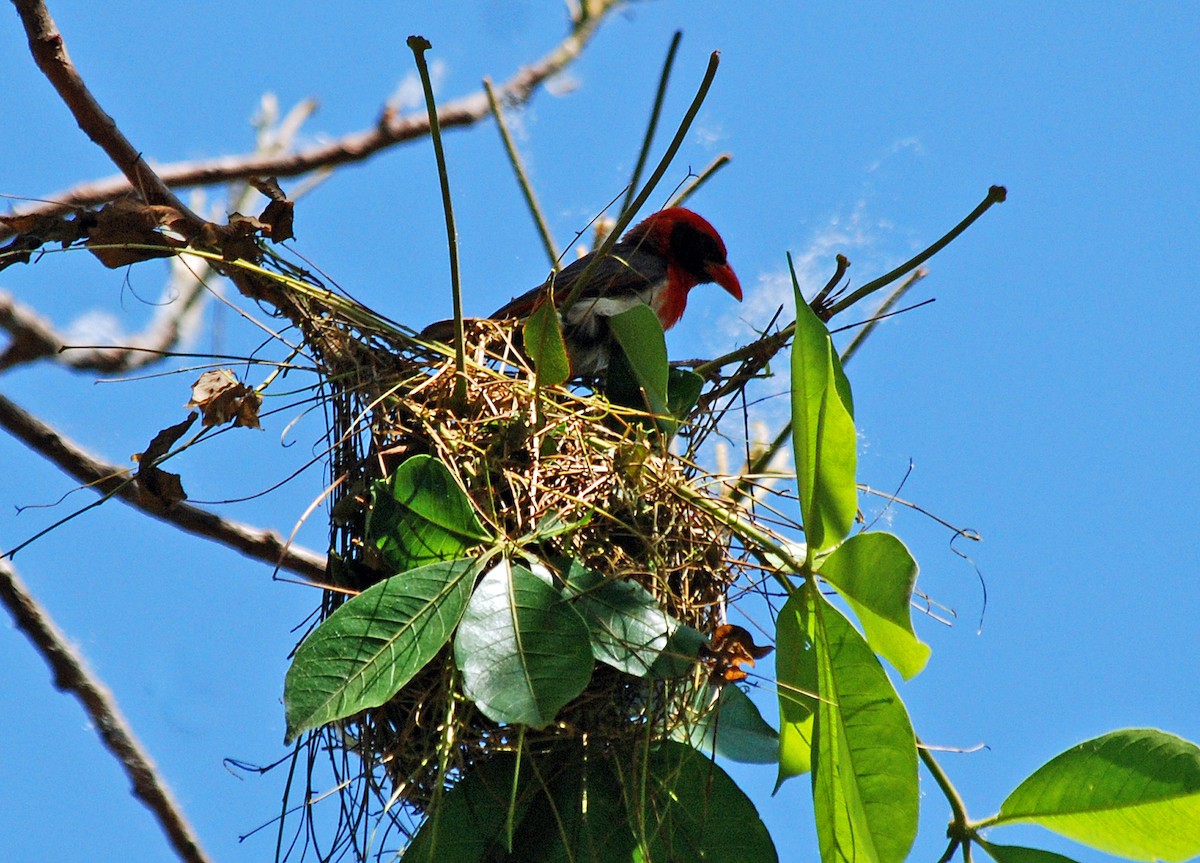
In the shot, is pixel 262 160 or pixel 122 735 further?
pixel 262 160

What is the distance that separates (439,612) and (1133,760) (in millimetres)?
1082

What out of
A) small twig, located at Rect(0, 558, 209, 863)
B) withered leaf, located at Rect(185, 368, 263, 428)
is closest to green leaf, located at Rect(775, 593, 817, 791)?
withered leaf, located at Rect(185, 368, 263, 428)

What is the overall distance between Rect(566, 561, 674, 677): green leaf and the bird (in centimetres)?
75

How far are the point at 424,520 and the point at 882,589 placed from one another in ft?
2.29

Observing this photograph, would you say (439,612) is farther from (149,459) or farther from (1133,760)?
(1133,760)

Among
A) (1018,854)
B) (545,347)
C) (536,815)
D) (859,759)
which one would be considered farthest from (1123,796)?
(545,347)

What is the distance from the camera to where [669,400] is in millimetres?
2414

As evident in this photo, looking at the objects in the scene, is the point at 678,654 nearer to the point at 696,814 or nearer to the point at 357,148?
the point at 696,814

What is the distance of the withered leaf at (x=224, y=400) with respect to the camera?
7.14 feet

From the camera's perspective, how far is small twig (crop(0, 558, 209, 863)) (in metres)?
2.88

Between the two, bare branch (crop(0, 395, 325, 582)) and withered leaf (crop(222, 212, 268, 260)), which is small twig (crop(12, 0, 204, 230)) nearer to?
withered leaf (crop(222, 212, 268, 260))

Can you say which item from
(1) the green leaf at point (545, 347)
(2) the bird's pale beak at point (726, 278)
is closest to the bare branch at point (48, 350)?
(1) the green leaf at point (545, 347)

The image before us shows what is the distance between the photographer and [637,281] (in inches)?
136

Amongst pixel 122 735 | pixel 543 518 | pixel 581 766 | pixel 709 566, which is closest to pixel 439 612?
pixel 543 518
